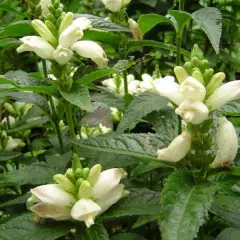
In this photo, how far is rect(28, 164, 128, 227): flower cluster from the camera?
102cm

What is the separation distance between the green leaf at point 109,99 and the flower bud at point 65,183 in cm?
34

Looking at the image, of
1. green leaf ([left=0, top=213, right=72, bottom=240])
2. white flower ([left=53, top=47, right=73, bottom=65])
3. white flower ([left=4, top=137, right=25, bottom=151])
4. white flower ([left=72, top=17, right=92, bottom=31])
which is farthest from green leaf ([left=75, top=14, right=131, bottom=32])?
white flower ([left=4, top=137, right=25, bottom=151])

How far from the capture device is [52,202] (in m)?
Answer: 1.04

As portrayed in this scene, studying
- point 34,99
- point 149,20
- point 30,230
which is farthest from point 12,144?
point 30,230

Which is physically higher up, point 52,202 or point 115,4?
point 115,4

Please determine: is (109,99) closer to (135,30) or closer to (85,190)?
(135,30)

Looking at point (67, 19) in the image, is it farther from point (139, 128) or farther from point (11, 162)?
point (139, 128)

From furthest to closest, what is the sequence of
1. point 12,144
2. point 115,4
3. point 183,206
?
1. point 12,144
2. point 115,4
3. point 183,206

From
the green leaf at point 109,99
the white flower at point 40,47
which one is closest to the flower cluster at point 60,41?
the white flower at point 40,47

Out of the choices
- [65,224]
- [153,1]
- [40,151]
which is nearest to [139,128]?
[40,151]

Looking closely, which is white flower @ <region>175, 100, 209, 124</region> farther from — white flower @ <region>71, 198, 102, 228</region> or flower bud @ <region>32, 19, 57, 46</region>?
flower bud @ <region>32, 19, 57, 46</region>

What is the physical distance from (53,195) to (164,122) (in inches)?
14.6

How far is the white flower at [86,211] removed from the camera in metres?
1.00

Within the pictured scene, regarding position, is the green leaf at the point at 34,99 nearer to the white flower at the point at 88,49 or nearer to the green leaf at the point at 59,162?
the green leaf at the point at 59,162
